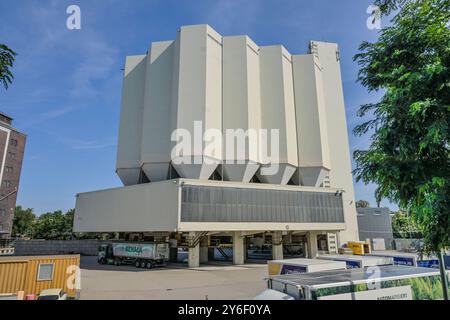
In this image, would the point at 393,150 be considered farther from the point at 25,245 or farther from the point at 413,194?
the point at 25,245

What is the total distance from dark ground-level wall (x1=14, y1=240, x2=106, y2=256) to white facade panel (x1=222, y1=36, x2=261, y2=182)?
39.0 metres

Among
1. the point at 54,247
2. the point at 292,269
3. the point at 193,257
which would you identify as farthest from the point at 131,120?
the point at 292,269

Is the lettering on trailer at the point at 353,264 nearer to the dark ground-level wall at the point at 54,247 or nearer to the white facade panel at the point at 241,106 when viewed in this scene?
the white facade panel at the point at 241,106

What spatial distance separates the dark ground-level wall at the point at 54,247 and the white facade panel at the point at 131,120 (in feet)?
74.7

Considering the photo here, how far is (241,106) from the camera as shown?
45562 millimetres

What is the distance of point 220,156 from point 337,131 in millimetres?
32780

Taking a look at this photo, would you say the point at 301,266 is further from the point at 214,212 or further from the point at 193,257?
the point at 193,257

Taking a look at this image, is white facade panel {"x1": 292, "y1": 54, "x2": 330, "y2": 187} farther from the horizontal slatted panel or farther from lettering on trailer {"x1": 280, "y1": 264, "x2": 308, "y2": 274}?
lettering on trailer {"x1": 280, "y1": 264, "x2": 308, "y2": 274}

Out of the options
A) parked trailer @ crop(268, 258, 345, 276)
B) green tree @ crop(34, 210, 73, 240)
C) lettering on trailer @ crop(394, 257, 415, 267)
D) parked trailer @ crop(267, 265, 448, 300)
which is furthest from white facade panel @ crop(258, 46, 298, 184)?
green tree @ crop(34, 210, 73, 240)

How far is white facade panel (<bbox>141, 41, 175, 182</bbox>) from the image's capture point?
149ft

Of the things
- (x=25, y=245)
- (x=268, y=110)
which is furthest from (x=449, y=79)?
(x=25, y=245)

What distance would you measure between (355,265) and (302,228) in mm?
24718

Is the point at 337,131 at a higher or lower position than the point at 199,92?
higher
